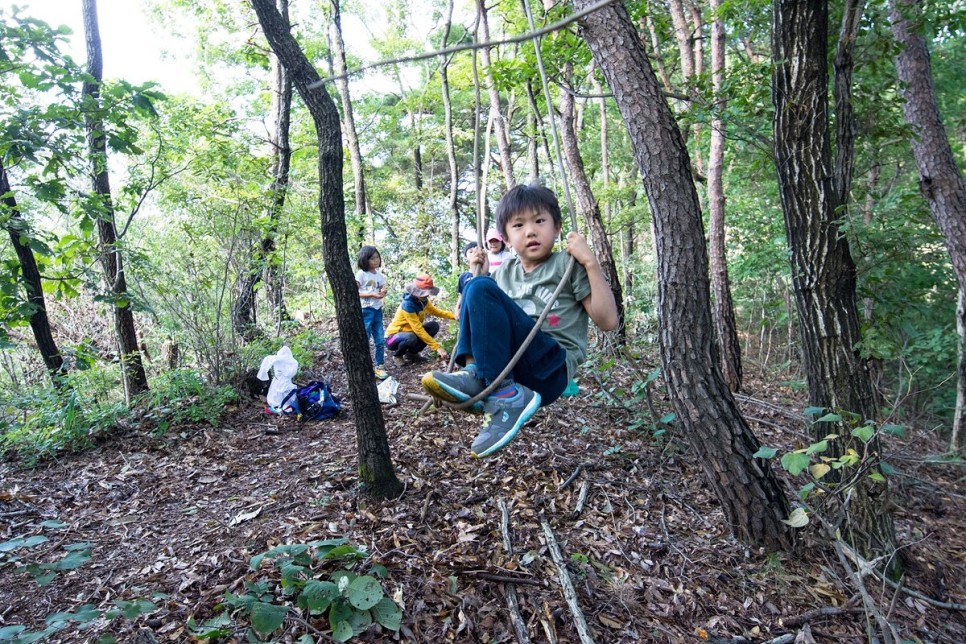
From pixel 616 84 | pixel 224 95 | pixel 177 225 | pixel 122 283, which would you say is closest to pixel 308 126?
pixel 224 95

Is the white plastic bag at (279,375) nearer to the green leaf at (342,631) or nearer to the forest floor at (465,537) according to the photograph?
the forest floor at (465,537)

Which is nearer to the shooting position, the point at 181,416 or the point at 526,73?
the point at 526,73

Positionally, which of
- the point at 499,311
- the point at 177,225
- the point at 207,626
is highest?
the point at 177,225

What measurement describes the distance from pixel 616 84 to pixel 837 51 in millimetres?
1295

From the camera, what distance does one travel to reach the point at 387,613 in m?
2.35

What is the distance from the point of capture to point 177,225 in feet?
18.3

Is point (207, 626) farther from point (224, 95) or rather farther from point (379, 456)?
point (224, 95)

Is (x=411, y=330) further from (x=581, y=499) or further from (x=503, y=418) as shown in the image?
(x=503, y=418)

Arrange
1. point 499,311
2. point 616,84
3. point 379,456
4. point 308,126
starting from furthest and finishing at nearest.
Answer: point 308,126 < point 379,456 < point 616,84 < point 499,311

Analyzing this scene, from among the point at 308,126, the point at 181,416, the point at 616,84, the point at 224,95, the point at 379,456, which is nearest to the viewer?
the point at 616,84

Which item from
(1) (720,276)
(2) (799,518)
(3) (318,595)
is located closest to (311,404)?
(3) (318,595)

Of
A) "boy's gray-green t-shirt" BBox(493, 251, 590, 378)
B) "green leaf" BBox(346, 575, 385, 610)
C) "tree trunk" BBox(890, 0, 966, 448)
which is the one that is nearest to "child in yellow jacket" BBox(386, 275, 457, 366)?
"boy's gray-green t-shirt" BBox(493, 251, 590, 378)

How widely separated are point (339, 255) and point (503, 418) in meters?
1.29

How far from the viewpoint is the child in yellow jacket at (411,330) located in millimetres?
6207
